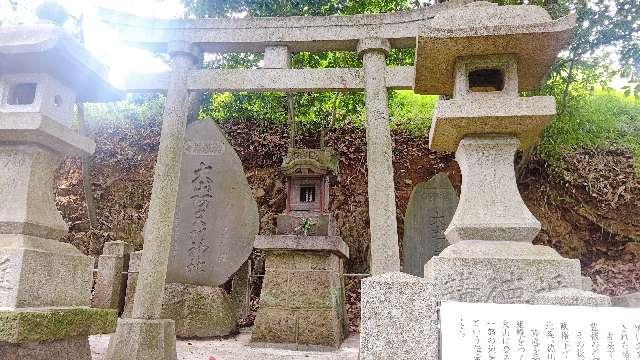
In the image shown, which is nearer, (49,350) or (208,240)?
(49,350)

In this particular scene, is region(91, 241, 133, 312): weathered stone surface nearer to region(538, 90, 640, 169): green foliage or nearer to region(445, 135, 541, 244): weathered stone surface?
region(445, 135, 541, 244): weathered stone surface

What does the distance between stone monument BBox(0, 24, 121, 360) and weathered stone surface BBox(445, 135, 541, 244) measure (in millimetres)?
2798

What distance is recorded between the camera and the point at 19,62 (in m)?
3.49

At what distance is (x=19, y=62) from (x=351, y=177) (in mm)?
8016

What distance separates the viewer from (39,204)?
3430mm

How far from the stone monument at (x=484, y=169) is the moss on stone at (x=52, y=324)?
2.09m

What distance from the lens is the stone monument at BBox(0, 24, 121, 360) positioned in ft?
9.83

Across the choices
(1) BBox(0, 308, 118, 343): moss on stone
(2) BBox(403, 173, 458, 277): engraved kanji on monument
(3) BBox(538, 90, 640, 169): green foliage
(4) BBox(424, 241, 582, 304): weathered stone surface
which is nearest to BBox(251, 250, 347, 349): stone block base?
(2) BBox(403, 173, 458, 277): engraved kanji on monument

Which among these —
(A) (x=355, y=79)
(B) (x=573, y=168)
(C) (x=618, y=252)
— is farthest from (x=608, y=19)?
(A) (x=355, y=79)

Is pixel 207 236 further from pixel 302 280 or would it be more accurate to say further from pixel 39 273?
pixel 39 273

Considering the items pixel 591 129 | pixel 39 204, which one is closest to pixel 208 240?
pixel 39 204

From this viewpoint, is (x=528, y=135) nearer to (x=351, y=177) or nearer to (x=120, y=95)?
(x=120, y=95)

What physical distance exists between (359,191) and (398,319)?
27.0 ft

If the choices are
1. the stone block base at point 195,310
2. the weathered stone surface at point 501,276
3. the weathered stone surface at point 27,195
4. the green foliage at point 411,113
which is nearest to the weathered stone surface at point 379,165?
the weathered stone surface at point 501,276
